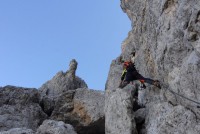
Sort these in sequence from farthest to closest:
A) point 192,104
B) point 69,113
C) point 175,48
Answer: point 69,113 → point 175,48 → point 192,104

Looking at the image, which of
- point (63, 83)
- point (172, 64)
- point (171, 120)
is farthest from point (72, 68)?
point (171, 120)

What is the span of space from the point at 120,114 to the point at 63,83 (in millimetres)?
15107

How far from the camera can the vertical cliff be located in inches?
819

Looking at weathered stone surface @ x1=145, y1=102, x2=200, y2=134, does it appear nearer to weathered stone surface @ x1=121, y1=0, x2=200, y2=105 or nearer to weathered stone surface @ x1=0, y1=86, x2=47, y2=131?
weathered stone surface @ x1=121, y1=0, x2=200, y2=105

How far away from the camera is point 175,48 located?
910 inches

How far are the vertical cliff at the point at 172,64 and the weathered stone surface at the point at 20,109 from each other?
791 centimetres

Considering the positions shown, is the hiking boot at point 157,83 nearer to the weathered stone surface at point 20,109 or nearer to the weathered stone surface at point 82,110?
the weathered stone surface at point 82,110

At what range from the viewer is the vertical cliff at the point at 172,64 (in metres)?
20.8

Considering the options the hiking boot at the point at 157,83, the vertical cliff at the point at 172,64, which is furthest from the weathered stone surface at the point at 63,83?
the hiking boot at the point at 157,83

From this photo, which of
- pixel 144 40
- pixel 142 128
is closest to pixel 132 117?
pixel 142 128

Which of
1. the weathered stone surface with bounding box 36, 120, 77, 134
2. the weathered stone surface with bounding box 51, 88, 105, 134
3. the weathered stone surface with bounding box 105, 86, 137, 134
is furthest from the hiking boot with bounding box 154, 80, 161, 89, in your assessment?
the weathered stone surface with bounding box 36, 120, 77, 134

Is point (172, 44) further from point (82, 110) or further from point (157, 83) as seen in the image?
point (82, 110)

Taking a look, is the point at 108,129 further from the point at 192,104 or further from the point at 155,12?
the point at 155,12

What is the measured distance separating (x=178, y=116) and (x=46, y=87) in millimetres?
20430
